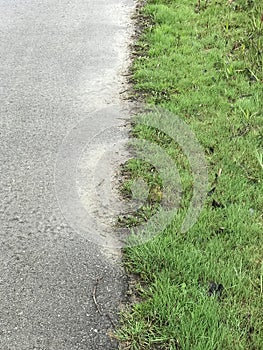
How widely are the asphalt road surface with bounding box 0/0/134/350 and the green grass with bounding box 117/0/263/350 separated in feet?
0.65

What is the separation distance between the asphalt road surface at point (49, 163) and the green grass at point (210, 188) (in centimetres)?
20

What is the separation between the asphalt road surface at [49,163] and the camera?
2.12 metres

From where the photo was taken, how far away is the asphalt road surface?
2.12 metres

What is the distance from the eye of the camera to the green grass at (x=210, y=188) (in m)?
2.04

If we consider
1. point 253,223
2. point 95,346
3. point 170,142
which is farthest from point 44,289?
point 170,142

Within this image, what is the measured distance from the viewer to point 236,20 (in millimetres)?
4992

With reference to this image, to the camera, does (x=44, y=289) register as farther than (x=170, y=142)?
No

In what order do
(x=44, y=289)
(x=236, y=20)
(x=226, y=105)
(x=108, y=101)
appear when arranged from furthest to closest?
(x=236, y=20), (x=108, y=101), (x=226, y=105), (x=44, y=289)

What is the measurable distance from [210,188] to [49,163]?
3.36 feet

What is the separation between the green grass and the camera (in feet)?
6.70

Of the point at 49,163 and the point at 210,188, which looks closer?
the point at 210,188

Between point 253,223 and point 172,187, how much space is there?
0.51 metres

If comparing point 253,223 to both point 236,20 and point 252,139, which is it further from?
point 236,20

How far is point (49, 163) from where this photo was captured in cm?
316
